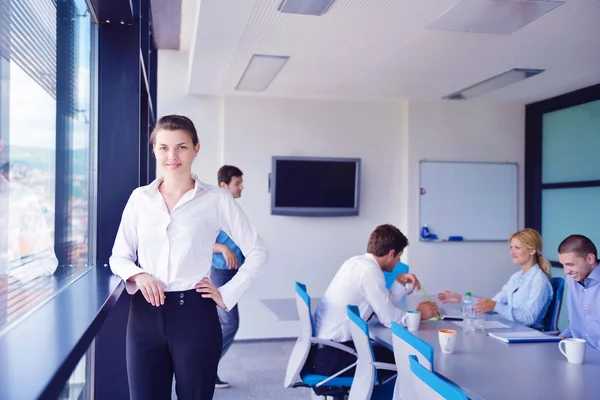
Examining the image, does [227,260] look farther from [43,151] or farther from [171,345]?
[43,151]

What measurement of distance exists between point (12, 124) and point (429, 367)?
62.7 inches

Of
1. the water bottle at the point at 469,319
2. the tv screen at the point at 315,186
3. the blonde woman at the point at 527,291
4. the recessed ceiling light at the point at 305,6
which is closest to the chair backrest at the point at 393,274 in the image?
the blonde woman at the point at 527,291

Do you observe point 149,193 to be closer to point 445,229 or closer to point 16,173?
point 16,173

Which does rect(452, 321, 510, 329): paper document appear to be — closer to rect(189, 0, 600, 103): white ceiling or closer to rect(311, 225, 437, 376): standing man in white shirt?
rect(311, 225, 437, 376): standing man in white shirt

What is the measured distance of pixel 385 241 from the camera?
A: 3732 mm

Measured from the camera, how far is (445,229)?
691 cm

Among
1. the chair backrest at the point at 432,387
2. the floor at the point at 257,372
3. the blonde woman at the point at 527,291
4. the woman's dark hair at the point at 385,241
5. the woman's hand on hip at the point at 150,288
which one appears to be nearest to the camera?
the chair backrest at the point at 432,387

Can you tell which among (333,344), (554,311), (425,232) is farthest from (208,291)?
(425,232)

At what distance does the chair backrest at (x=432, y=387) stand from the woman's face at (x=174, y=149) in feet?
3.50

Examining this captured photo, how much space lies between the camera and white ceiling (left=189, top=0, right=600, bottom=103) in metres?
3.81

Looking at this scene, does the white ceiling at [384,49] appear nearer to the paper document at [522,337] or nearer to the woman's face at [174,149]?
the woman's face at [174,149]

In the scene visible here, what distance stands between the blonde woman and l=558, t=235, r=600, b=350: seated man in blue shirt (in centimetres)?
40

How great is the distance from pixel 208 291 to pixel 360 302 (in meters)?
1.69

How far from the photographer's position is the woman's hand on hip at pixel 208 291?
2.15 metres
